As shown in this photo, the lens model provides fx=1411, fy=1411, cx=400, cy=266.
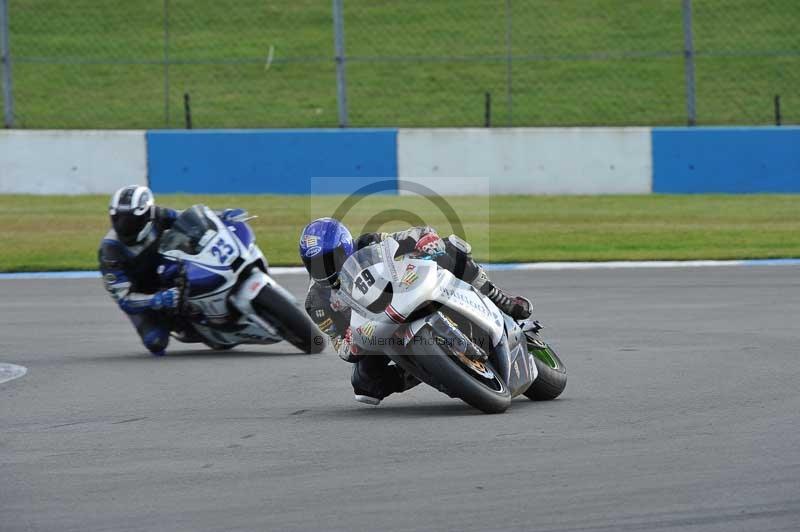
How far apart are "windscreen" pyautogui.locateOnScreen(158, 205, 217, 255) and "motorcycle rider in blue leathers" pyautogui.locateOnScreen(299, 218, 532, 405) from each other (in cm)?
212

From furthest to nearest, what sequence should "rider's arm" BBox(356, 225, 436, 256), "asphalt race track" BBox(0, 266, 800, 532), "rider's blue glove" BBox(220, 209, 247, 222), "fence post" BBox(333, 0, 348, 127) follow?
"fence post" BBox(333, 0, 348, 127), "rider's blue glove" BBox(220, 209, 247, 222), "rider's arm" BBox(356, 225, 436, 256), "asphalt race track" BBox(0, 266, 800, 532)

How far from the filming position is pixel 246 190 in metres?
20.1

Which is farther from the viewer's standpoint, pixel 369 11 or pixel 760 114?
pixel 369 11

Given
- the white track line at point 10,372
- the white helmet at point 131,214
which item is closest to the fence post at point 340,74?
the white helmet at point 131,214

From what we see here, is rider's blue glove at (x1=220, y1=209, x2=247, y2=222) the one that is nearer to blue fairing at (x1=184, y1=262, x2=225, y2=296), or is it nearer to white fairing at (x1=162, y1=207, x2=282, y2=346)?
white fairing at (x1=162, y1=207, x2=282, y2=346)

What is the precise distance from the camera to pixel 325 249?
7.61 m

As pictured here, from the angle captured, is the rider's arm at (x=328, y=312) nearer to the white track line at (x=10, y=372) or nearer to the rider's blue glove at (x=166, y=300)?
the rider's blue glove at (x=166, y=300)

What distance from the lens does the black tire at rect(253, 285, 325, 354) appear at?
9.71 m

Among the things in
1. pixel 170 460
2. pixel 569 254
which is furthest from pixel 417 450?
pixel 569 254

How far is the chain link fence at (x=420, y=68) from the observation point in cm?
2380

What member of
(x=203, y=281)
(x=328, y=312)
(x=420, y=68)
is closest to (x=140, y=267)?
(x=203, y=281)

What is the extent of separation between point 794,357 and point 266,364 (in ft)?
11.1

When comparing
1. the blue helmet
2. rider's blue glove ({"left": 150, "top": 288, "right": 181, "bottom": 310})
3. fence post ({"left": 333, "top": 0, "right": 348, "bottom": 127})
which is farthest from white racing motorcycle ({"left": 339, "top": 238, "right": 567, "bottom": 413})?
fence post ({"left": 333, "top": 0, "right": 348, "bottom": 127})

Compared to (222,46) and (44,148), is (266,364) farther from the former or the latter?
(222,46)
